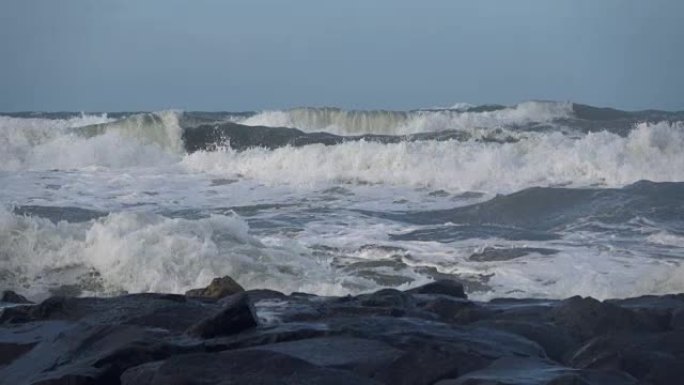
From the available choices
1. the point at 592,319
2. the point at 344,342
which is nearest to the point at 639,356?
the point at 592,319

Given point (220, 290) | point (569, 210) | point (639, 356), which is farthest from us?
point (569, 210)

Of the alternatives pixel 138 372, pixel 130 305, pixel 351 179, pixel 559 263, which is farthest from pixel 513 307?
pixel 351 179

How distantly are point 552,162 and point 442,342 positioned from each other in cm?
1778

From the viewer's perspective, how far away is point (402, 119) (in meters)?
33.9

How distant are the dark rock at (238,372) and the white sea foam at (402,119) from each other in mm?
28424

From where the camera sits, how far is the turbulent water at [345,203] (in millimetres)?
11086

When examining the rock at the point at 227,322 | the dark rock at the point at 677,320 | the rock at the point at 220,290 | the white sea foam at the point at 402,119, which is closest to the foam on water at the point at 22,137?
the white sea foam at the point at 402,119

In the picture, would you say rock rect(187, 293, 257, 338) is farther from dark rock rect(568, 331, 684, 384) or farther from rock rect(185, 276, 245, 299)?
rock rect(185, 276, 245, 299)

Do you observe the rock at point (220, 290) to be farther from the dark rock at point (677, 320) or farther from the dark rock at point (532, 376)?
the dark rock at point (532, 376)

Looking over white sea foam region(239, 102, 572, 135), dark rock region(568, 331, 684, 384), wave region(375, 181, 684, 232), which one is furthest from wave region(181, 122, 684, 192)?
dark rock region(568, 331, 684, 384)

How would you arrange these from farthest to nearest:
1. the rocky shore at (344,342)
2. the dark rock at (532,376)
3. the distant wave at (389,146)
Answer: the distant wave at (389,146), the rocky shore at (344,342), the dark rock at (532,376)

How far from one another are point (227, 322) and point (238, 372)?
97cm

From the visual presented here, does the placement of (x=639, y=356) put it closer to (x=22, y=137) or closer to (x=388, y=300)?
(x=388, y=300)

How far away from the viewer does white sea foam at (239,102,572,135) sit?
33.6 meters
